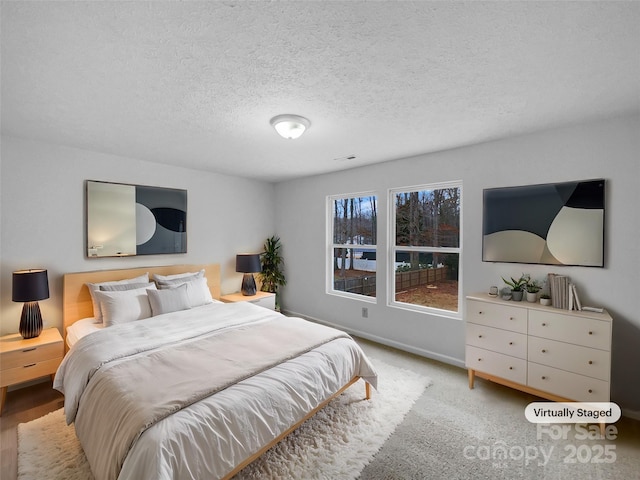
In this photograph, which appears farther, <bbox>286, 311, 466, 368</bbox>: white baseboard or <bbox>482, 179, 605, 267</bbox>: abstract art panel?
<bbox>286, 311, 466, 368</bbox>: white baseboard

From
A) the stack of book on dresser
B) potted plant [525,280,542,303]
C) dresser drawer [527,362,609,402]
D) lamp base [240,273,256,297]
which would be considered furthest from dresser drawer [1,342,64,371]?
the stack of book on dresser

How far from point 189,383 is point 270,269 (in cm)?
326

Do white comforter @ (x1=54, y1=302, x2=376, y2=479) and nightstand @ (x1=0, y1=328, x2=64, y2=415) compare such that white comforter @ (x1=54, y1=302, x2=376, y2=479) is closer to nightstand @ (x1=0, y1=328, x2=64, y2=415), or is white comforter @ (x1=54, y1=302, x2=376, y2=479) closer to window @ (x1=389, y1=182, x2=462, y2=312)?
nightstand @ (x1=0, y1=328, x2=64, y2=415)

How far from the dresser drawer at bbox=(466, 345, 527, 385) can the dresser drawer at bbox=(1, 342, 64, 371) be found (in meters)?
3.90

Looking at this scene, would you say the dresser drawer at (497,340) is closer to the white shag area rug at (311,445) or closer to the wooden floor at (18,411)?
the white shag area rug at (311,445)

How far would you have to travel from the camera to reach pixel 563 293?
240 centimetres

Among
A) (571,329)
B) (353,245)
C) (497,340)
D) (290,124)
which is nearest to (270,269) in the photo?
(353,245)

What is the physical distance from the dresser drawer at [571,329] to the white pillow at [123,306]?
3.80 metres

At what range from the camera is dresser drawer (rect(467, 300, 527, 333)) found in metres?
2.47

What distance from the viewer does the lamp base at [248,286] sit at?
4430 mm

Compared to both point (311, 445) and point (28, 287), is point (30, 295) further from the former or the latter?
point (311, 445)

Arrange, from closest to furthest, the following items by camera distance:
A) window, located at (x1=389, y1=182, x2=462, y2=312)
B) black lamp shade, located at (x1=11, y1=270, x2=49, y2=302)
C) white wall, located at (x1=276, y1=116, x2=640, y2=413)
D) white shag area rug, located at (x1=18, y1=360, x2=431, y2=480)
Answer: white shag area rug, located at (x1=18, y1=360, x2=431, y2=480) → white wall, located at (x1=276, y1=116, x2=640, y2=413) → black lamp shade, located at (x1=11, y1=270, x2=49, y2=302) → window, located at (x1=389, y1=182, x2=462, y2=312)

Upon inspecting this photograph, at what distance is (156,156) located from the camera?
11.4ft

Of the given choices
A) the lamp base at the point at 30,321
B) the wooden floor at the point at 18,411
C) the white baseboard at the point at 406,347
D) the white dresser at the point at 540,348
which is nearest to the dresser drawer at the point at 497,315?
the white dresser at the point at 540,348
